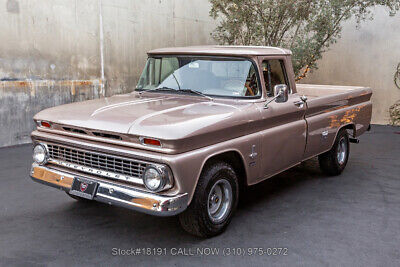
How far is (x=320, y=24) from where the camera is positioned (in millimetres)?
9805

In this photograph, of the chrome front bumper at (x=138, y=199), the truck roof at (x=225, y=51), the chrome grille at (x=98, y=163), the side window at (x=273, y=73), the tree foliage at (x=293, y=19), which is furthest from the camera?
the tree foliage at (x=293, y=19)

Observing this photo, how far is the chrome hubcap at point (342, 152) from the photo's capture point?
6.57m

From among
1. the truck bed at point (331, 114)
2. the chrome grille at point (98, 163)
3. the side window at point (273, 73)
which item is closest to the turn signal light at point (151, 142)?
the chrome grille at point (98, 163)

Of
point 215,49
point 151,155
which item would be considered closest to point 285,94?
point 215,49

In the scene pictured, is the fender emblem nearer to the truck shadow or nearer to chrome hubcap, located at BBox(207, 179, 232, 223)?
chrome hubcap, located at BBox(207, 179, 232, 223)

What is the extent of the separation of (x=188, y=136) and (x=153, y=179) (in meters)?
0.46

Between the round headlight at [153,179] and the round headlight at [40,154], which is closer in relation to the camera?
the round headlight at [153,179]

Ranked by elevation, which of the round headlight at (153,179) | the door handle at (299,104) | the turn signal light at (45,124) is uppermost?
the door handle at (299,104)

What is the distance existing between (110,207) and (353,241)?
267 centimetres

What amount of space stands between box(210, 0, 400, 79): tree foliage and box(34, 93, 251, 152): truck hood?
233 inches

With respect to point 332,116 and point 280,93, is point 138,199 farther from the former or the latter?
point 332,116

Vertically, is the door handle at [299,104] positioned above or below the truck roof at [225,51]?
below

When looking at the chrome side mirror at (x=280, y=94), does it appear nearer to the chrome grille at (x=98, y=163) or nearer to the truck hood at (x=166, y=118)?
the truck hood at (x=166, y=118)

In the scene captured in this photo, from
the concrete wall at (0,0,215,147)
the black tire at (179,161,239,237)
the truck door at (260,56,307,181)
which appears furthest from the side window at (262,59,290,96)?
the concrete wall at (0,0,215,147)
